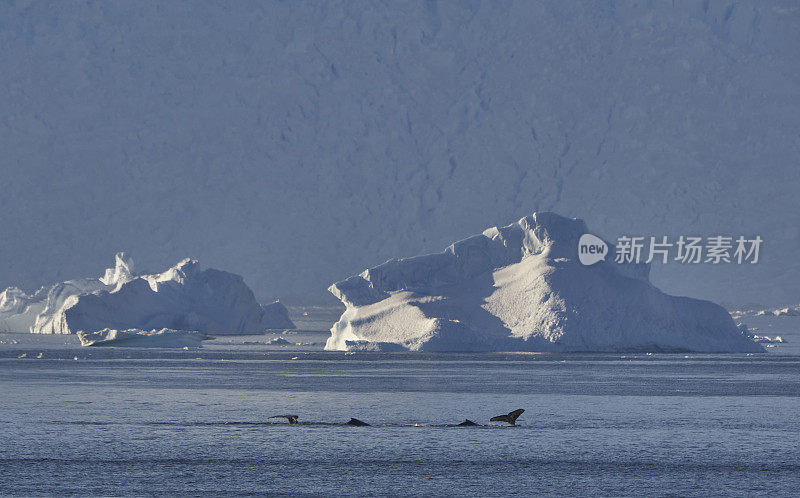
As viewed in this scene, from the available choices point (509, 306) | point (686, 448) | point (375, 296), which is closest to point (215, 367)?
point (375, 296)

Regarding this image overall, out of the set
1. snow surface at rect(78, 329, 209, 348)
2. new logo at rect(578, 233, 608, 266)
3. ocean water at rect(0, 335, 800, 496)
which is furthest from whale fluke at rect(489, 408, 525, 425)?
snow surface at rect(78, 329, 209, 348)

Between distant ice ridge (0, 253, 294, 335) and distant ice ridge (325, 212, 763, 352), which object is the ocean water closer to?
distant ice ridge (325, 212, 763, 352)

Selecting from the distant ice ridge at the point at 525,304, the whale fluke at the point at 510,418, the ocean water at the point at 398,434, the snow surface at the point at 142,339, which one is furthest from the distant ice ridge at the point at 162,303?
the whale fluke at the point at 510,418

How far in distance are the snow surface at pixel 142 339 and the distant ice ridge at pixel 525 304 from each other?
17.6m

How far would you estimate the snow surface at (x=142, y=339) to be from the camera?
79750mm

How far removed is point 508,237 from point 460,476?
1724 inches

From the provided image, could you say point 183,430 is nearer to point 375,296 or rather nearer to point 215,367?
point 215,367

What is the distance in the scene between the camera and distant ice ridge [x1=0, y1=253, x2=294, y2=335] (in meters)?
86.2

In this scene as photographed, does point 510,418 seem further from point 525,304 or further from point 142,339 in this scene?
point 142,339

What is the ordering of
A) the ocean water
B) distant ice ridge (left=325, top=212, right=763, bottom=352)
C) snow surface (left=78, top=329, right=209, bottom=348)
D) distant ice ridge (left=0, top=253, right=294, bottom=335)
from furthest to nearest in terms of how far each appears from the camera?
1. distant ice ridge (left=0, top=253, right=294, bottom=335)
2. snow surface (left=78, top=329, right=209, bottom=348)
3. distant ice ridge (left=325, top=212, right=763, bottom=352)
4. the ocean water

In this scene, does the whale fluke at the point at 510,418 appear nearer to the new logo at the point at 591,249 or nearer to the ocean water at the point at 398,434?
the ocean water at the point at 398,434

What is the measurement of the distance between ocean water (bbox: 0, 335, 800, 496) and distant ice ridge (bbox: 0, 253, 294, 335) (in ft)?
119

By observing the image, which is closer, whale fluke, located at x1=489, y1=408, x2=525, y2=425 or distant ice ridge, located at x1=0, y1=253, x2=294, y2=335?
whale fluke, located at x1=489, y1=408, x2=525, y2=425

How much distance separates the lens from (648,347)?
6203 centimetres
